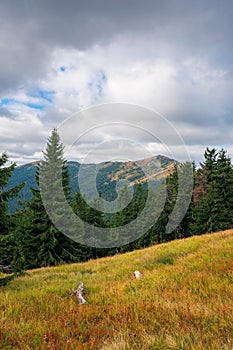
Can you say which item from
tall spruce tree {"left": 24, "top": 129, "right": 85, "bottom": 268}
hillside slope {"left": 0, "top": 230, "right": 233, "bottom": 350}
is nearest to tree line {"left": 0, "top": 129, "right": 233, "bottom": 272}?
tall spruce tree {"left": 24, "top": 129, "right": 85, "bottom": 268}

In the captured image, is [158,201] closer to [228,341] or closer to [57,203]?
[57,203]

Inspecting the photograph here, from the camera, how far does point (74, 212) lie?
3816 centimetres

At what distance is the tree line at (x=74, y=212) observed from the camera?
87.8 ft

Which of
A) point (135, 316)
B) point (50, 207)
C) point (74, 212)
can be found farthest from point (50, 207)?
point (135, 316)

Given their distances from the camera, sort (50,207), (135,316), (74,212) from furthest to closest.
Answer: (74,212)
(50,207)
(135,316)

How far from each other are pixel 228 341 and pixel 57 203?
25251 millimetres

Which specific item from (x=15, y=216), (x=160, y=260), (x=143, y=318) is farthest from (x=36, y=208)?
(x=143, y=318)

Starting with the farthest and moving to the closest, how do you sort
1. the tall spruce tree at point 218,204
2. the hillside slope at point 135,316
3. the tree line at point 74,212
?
the tall spruce tree at point 218,204, the tree line at point 74,212, the hillside slope at point 135,316

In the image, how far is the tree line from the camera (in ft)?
87.8

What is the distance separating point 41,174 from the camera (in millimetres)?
27766

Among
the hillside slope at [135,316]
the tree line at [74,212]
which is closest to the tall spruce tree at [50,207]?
the tree line at [74,212]

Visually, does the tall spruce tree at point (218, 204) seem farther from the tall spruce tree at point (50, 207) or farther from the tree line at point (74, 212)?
the tall spruce tree at point (50, 207)

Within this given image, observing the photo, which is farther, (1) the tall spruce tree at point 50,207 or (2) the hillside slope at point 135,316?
(1) the tall spruce tree at point 50,207

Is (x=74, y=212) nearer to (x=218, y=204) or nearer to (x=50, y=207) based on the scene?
(x=50, y=207)
